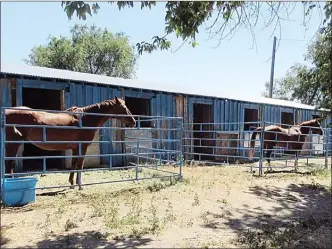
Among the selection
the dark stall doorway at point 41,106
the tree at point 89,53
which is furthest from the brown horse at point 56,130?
the tree at point 89,53

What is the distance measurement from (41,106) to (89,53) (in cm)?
1788

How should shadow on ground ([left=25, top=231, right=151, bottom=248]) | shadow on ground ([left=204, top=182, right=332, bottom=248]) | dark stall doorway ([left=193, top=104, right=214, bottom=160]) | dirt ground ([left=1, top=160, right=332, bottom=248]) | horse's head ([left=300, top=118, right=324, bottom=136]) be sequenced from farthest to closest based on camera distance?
1. dark stall doorway ([left=193, top=104, right=214, bottom=160])
2. horse's head ([left=300, top=118, right=324, bottom=136])
3. shadow on ground ([left=204, top=182, right=332, bottom=248])
4. dirt ground ([left=1, top=160, right=332, bottom=248])
5. shadow on ground ([left=25, top=231, right=151, bottom=248])

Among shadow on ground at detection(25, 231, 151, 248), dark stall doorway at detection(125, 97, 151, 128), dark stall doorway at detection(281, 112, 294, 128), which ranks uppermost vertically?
dark stall doorway at detection(125, 97, 151, 128)

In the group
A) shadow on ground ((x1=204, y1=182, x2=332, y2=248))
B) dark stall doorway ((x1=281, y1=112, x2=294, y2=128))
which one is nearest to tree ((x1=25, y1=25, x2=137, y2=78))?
dark stall doorway ((x1=281, y1=112, x2=294, y2=128))

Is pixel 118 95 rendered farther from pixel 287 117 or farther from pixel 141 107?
pixel 287 117

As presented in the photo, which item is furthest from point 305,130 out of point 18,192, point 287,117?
point 18,192

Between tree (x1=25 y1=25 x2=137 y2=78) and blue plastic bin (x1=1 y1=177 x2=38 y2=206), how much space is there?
2384 centimetres

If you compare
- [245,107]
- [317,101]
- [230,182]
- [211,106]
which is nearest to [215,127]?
[211,106]

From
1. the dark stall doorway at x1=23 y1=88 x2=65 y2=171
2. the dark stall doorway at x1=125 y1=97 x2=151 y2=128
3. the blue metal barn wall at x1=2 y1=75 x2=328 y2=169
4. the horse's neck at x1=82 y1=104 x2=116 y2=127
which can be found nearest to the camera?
the horse's neck at x1=82 y1=104 x2=116 y2=127

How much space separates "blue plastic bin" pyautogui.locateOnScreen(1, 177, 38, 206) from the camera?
518 cm

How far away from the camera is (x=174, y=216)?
16.4ft

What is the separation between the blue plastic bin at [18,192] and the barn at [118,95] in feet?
10.6

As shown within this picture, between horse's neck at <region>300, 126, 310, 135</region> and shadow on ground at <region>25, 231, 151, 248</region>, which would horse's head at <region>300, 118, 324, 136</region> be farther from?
shadow on ground at <region>25, 231, 151, 248</region>

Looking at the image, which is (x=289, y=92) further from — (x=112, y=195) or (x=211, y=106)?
(x=112, y=195)
